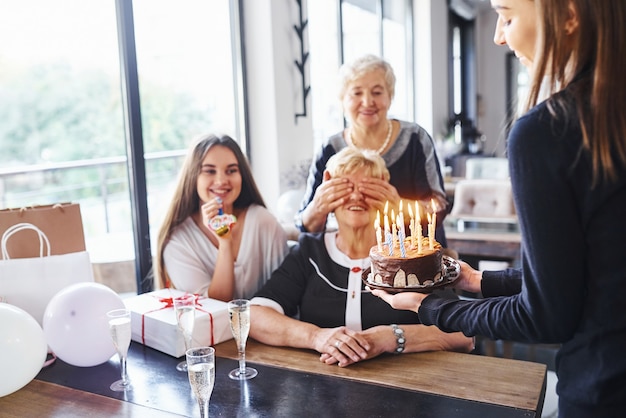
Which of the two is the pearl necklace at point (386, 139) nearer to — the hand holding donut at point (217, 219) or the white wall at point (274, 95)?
the hand holding donut at point (217, 219)

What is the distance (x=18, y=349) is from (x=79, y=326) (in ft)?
0.63

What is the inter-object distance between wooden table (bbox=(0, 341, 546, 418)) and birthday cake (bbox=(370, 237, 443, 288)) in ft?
0.92

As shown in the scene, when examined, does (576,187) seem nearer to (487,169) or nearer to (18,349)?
(18,349)

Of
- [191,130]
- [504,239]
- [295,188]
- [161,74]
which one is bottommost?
[504,239]

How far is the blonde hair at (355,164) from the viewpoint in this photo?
216 cm

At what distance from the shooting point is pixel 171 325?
1833 mm

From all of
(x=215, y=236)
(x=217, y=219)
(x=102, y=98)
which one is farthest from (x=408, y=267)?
(x=102, y=98)

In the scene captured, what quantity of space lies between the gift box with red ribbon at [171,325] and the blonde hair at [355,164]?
606 mm

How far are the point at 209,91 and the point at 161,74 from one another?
0.47 metres

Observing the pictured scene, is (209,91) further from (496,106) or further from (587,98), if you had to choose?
(496,106)

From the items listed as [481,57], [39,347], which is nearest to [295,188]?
[39,347]

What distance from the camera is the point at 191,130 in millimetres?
3795

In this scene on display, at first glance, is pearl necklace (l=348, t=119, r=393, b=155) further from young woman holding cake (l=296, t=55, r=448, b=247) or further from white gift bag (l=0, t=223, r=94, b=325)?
white gift bag (l=0, t=223, r=94, b=325)

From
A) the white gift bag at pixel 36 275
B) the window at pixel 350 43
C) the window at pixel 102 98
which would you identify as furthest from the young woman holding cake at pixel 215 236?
the window at pixel 350 43
